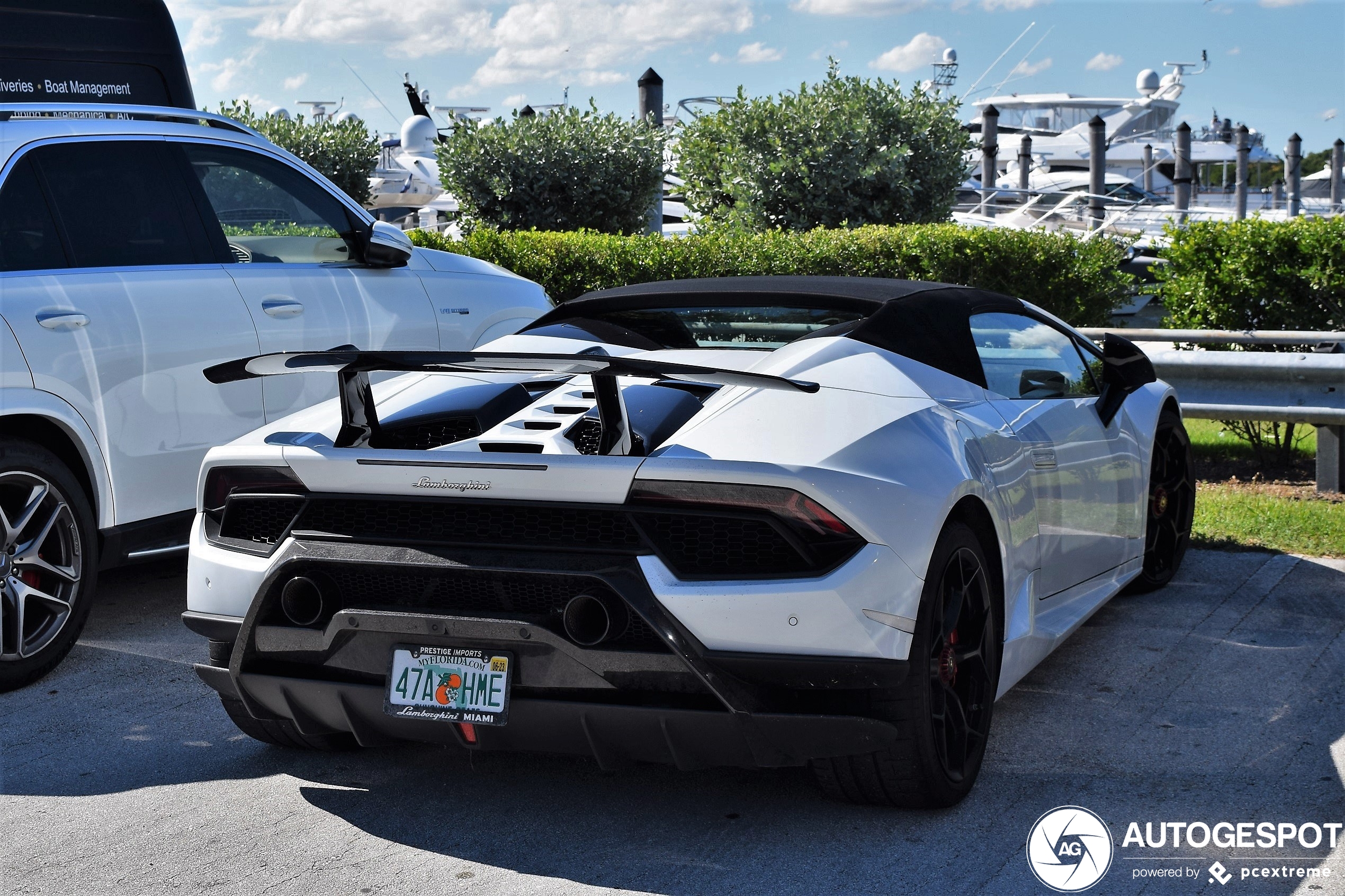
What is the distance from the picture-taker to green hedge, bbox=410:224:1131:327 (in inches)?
409

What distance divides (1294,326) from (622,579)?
7391 mm

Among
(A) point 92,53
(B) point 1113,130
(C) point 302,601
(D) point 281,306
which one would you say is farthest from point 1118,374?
(B) point 1113,130

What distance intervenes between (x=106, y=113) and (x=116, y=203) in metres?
0.54

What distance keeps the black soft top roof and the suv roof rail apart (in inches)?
90.1

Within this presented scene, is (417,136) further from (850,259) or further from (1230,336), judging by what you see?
(1230,336)

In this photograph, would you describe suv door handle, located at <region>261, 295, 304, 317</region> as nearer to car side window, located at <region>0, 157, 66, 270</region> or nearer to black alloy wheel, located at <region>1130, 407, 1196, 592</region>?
car side window, located at <region>0, 157, 66, 270</region>

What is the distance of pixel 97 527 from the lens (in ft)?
17.3

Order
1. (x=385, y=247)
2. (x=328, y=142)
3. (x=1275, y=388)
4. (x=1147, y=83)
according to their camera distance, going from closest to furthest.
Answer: (x=385, y=247) < (x=1275, y=388) < (x=328, y=142) < (x=1147, y=83)

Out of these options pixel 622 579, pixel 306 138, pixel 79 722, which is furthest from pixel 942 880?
pixel 306 138

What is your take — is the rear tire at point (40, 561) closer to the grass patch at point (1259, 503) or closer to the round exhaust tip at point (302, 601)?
the round exhaust tip at point (302, 601)

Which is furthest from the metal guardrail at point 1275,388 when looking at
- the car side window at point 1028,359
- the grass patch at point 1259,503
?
the car side window at point 1028,359

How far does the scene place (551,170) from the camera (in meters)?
13.6

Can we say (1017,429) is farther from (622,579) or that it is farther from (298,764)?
(298,764)

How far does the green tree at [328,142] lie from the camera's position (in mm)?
16812
